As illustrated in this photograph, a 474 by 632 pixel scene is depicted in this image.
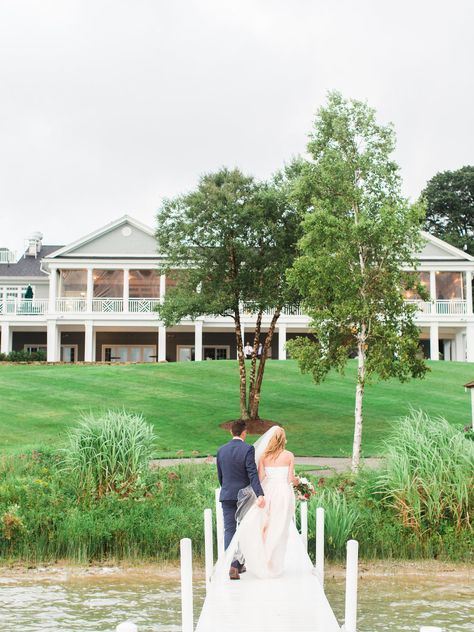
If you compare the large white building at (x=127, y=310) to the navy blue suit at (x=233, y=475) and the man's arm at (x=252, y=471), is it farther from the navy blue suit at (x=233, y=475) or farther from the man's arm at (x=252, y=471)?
the man's arm at (x=252, y=471)

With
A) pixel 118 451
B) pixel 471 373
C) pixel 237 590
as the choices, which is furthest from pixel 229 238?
pixel 237 590

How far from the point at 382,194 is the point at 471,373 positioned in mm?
20973

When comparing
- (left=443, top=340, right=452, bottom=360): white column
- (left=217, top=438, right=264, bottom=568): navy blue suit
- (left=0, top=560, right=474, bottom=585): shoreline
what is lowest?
(left=0, top=560, right=474, bottom=585): shoreline

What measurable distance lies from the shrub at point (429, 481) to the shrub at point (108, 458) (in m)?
3.88

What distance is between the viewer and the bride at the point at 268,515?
7961 millimetres

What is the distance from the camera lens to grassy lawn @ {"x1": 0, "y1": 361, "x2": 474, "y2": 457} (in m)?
24.1

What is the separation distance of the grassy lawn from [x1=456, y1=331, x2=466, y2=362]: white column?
8256 mm

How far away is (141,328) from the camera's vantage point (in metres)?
47.1

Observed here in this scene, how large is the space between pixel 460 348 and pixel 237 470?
41.9 meters

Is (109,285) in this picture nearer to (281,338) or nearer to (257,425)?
(281,338)

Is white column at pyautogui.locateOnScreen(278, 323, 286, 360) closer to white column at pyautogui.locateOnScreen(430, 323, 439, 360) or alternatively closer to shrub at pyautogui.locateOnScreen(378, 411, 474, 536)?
white column at pyautogui.locateOnScreen(430, 323, 439, 360)

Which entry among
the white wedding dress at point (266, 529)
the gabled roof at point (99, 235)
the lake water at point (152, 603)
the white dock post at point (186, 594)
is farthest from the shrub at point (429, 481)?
the gabled roof at point (99, 235)

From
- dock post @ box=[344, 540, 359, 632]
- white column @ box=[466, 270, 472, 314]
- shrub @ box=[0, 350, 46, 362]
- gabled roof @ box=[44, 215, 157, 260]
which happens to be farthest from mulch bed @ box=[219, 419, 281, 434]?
white column @ box=[466, 270, 472, 314]

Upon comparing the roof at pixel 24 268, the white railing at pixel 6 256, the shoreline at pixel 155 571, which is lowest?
the shoreline at pixel 155 571
